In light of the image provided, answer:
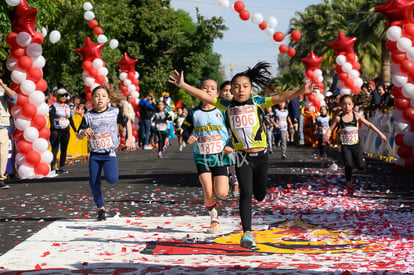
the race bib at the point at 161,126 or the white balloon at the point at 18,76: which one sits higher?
the white balloon at the point at 18,76

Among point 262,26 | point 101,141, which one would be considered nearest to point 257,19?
point 262,26

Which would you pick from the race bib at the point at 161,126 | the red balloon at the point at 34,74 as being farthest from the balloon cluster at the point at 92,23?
the red balloon at the point at 34,74

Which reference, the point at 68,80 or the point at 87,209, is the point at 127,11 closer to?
the point at 68,80

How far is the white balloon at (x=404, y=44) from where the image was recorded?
47.6 ft

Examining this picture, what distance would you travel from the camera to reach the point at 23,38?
44.6ft

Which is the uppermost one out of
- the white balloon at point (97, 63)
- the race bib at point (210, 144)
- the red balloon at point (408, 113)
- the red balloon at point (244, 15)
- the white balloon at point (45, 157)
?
the red balloon at point (244, 15)

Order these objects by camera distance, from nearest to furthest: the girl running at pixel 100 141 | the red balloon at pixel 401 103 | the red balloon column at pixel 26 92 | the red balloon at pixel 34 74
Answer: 1. the girl running at pixel 100 141
2. the red balloon column at pixel 26 92
3. the red balloon at pixel 34 74
4. the red balloon at pixel 401 103

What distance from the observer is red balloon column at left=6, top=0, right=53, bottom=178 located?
13695 mm

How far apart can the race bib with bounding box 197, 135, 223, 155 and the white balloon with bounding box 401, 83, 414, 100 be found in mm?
8156

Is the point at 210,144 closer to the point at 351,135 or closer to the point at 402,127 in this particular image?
the point at 351,135

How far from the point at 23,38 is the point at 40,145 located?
2306 millimetres

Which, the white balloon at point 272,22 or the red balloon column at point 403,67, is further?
the white balloon at point 272,22

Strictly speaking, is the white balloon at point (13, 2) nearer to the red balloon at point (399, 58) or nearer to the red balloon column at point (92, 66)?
the red balloon at point (399, 58)

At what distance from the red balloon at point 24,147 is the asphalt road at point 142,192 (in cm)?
67
